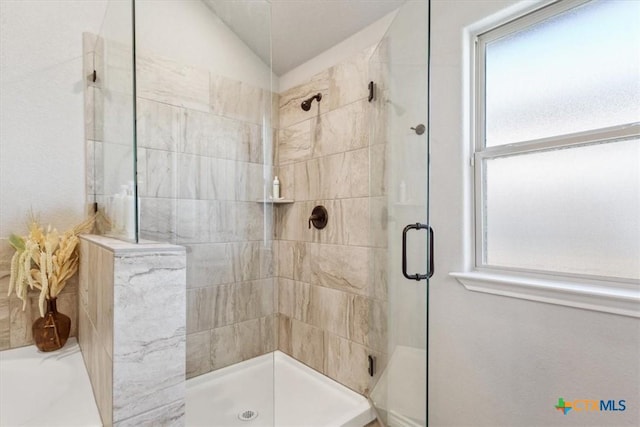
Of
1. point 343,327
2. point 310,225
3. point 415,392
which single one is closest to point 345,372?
point 343,327

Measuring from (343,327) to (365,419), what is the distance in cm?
44

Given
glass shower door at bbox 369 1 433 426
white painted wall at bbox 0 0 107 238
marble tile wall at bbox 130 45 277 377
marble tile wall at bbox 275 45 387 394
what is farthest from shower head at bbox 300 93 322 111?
white painted wall at bbox 0 0 107 238

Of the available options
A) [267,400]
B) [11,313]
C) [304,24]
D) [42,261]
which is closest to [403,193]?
[267,400]

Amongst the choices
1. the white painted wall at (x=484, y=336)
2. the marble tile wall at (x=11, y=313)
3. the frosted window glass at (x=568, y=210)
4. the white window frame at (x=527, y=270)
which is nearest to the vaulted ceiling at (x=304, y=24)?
the white painted wall at (x=484, y=336)

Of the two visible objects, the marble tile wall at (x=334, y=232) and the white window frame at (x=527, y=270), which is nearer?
the white window frame at (x=527, y=270)

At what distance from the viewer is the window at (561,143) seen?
106 cm

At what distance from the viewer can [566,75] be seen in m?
1.19

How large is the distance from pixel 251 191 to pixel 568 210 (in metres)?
1.18

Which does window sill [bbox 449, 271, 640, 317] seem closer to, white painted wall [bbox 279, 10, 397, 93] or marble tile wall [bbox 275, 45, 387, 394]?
marble tile wall [bbox 275, 45, 387, 394]

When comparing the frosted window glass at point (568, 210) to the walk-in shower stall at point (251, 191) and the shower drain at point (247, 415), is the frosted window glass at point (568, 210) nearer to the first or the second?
the walk-in shower stall at point (251, 191)

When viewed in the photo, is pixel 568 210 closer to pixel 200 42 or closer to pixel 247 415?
pixel 247 415

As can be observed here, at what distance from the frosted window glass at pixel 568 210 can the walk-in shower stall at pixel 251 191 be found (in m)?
0.41

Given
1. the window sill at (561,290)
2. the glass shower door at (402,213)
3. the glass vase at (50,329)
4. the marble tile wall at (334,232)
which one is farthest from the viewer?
the marble tile wall at (334,232)

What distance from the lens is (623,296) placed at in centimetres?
97
